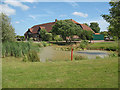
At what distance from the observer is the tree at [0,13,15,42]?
17.2 metres

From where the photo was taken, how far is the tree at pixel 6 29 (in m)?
17.2

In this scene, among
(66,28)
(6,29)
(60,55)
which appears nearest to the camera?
(60,55)

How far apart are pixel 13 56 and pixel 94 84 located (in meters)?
10.0

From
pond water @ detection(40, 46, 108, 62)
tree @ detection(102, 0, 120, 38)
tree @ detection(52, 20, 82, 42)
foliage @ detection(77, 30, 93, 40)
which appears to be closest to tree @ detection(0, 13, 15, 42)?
pond water @ detection(40, 46, 108, 62)

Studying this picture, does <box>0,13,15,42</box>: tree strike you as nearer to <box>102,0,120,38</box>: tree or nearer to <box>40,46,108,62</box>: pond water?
<box>40,46,108,62</box>: pond water

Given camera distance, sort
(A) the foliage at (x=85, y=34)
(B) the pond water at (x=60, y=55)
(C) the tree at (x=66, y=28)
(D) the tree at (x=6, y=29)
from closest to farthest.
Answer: (B) the pond water at (x=60, y=55) → (D) the tree at (x=6, y=29) → (C) the tree at (x=66, y=28) → (A) the foliage at (x=85, y=34)

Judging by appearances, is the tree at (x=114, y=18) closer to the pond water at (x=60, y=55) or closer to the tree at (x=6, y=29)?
the pond water at (x=60, y=55)

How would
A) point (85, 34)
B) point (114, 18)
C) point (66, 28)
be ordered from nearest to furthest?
1. point (114, 18)
2. point (66, 28)
3. point (85, 34)

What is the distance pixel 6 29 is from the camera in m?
17.4

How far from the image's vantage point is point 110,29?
11648 millimetres

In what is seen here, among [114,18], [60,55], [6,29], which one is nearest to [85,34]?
[60,55]

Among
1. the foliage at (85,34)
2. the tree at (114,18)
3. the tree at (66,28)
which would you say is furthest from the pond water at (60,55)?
the foliage at (85,34)

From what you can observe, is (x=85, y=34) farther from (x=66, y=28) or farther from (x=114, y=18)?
(x=114, y=18)

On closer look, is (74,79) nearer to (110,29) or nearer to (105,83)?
(105,83)
